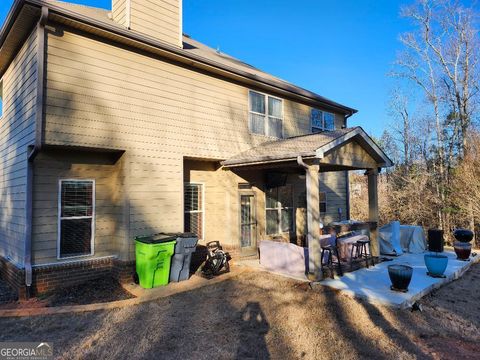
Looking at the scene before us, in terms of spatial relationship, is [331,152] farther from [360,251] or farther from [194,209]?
[194,209]

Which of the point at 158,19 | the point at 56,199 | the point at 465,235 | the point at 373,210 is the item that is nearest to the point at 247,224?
the point at 373,210

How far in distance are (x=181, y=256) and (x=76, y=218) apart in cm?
242

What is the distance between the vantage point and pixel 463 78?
16.9m

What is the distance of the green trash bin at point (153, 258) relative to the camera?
21.4 ft

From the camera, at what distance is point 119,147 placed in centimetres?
679

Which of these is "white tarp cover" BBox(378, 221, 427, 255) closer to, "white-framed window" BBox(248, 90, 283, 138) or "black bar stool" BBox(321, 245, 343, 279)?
"black bar stool" BBox(321, 245, 343, 279)

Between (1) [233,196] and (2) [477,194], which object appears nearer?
(1) [233,196]

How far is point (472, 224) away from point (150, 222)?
13.6 metres

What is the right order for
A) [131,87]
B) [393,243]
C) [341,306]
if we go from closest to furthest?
[341,306] < [131,87] < [393,243]

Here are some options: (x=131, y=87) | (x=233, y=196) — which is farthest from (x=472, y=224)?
(x=131, y=87)

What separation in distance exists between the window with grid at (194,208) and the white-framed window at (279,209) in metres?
2.30

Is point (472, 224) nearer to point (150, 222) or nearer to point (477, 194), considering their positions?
point (477, 194)

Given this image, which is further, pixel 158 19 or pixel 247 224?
pixel 247 224

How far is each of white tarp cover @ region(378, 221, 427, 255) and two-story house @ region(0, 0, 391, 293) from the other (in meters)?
2.11
